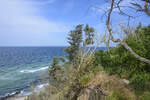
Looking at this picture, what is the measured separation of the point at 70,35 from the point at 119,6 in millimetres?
18598

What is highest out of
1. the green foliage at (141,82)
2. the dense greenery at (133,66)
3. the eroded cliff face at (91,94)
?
the dense greenery at (133,66)

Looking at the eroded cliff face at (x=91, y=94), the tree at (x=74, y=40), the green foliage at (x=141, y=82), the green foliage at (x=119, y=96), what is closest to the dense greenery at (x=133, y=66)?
the green foliage at (x=141, y=82)

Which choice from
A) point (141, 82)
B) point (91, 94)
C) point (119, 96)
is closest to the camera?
point (119, 96)

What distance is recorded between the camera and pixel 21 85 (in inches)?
816

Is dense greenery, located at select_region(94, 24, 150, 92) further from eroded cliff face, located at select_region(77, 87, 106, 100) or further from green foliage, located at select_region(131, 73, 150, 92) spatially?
eroded cliff face, located at select_region(77, 87, 106, 100)

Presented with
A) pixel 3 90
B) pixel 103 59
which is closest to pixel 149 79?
pixel 103 59

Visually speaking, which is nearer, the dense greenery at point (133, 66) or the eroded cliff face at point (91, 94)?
the dense greenery at point (133, 66)

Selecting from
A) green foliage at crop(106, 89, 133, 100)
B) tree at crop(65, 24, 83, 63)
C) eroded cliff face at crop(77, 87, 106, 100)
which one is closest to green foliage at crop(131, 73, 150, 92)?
green foliage at crop(106, 89, 133, 100)

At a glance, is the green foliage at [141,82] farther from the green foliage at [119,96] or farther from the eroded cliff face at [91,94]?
the eroded cliff face at [91,94]

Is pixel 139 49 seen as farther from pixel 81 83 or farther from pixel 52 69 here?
pixel 52 69

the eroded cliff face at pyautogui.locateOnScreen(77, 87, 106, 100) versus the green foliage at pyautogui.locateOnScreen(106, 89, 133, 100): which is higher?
the green foliage at pyautogui.locateOnScreen(106, 89, 133, 100)

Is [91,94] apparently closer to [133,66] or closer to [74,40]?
[133,66]

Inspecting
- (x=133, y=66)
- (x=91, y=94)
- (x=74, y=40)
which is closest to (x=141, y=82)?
(x=133, y=66)

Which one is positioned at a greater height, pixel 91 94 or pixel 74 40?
pixel 74 40
